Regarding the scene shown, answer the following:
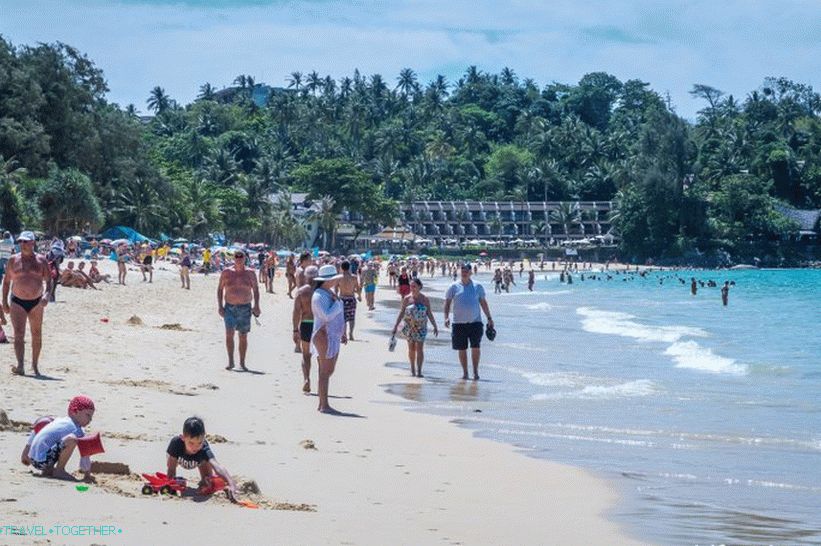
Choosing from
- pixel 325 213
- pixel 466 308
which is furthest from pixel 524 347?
pixel 325 213

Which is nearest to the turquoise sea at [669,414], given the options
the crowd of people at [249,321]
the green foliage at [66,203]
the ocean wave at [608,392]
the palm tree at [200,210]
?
the ocean wave at [608,392]

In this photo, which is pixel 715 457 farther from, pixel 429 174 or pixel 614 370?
pixel 429 174

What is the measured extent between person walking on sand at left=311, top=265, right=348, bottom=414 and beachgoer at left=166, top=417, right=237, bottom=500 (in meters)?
4.20

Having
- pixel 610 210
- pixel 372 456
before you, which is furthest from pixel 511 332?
pixel 610 210

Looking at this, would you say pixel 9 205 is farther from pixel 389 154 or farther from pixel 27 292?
pixel 389 154

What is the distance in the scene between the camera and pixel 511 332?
2722 centimetres

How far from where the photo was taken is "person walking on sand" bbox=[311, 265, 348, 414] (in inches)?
449

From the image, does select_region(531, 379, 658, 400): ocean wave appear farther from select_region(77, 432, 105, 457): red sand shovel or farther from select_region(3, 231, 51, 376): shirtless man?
select_region(77, 432, 105, 457): red sand shovel

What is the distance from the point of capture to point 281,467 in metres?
8.48

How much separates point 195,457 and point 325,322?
4308mm

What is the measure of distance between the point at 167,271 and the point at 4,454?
41753 mm

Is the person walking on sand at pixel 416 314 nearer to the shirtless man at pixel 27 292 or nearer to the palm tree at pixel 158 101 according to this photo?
the shirtless man at pixel 27 292

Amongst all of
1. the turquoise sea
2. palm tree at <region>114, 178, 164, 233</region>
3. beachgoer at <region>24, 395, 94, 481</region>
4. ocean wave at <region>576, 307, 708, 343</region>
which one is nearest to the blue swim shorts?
the turquoise sea

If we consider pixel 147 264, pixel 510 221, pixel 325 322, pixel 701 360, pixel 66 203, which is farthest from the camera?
pixel 510 221
